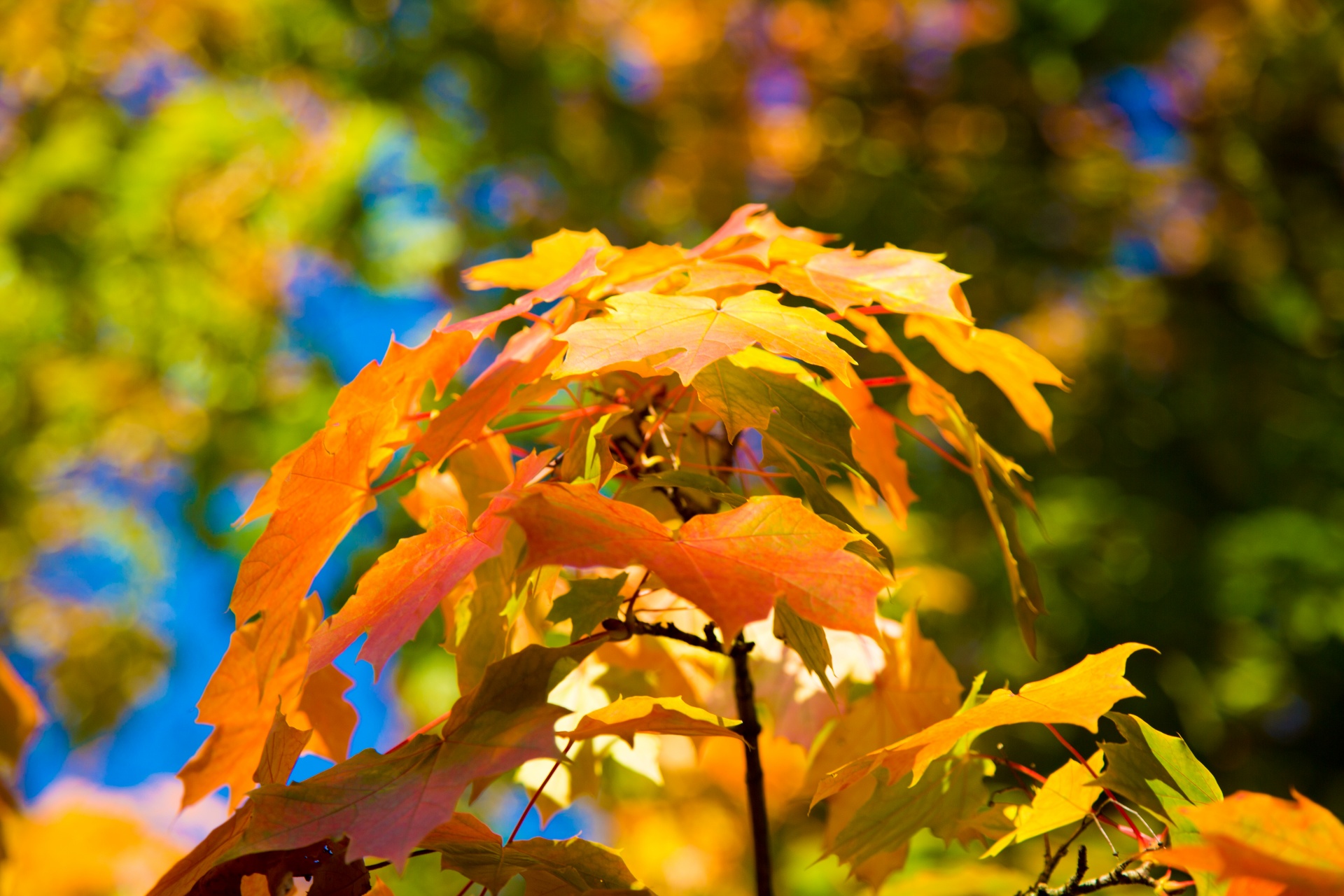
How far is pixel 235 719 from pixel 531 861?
9.5 inches

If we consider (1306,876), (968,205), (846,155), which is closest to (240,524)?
(1306,876)

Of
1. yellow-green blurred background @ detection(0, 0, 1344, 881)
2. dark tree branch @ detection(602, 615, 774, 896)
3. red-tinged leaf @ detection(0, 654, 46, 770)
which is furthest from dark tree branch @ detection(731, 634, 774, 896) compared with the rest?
yellow-green blurred background @ detection(0, 0, 1344, 881)

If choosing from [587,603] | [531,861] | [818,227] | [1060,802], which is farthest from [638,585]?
[818,227]

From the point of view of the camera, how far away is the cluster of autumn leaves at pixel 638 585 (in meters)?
0.41

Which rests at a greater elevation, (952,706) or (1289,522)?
(952,706)

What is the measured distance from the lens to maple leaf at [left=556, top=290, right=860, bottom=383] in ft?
1.45

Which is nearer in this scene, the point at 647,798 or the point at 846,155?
the point at 647,798

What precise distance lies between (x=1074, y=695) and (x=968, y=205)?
2.64 m

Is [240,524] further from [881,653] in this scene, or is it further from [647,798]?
[647,798]

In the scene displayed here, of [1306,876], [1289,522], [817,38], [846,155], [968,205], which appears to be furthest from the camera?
[817,38]

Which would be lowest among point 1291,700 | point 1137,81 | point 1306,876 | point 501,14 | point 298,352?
point 1291,700

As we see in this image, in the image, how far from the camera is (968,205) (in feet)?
9.39

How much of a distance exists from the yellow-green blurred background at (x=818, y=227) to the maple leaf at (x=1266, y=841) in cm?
222

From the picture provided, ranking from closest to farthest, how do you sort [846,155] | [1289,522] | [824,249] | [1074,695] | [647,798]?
[1074,695]
[824,249]
[1289,522]
[647,798]
[846,155]
